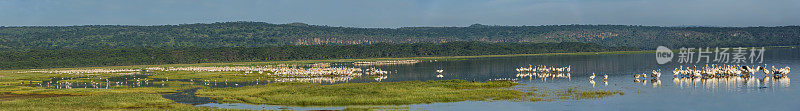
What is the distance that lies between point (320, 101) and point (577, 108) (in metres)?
15.7

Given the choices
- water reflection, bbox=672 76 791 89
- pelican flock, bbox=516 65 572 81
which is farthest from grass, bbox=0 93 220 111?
water reflection, bbox=672 76 791 89

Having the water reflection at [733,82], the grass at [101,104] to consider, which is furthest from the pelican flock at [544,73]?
the grass at [101,104]

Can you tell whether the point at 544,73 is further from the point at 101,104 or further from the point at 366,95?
the point at 101,104

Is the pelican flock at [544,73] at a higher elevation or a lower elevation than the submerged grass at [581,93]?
higher

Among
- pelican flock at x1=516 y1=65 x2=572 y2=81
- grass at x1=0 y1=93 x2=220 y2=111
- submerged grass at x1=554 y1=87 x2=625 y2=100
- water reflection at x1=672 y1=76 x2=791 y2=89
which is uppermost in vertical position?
pelican flock at x1=516 y1=65 x2=572 y2=81

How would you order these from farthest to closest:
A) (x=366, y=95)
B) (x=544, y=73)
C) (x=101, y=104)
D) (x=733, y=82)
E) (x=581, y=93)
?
(x=544, y=73), (x=733, y=82), (x=581, y=93), (x=366, y=95), (x=101, y=104)

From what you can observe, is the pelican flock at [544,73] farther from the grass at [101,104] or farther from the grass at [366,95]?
the grass at [101,104]

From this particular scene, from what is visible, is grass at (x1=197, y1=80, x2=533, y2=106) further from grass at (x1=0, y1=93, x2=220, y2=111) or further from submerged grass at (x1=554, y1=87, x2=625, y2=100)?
grass at (x1=0, y1=93, x2=220, y2=111)

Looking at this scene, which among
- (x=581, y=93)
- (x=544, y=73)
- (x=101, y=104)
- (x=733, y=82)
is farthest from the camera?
(x=544, y=73)

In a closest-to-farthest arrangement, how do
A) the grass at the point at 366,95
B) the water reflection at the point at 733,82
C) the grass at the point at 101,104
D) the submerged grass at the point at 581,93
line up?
the grass at the point at 101,104 → the grass at the point at 366,95 → the submerged grass at the point at 581,93 → the water reflection at the point at 733,82

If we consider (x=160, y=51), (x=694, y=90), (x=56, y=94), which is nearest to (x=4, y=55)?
(x=160, y=51)

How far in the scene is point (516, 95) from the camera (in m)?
49.0

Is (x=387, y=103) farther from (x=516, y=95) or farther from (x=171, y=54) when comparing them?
(x=171, y=54)

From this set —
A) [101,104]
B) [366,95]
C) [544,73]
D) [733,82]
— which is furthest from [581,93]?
[101,104]
